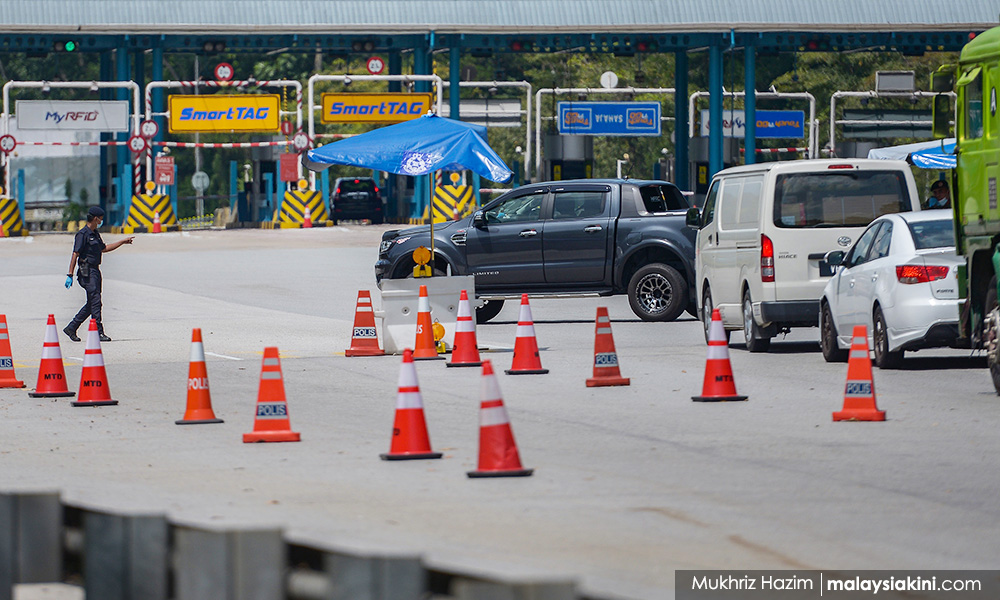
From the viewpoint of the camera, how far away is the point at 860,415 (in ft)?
40.6

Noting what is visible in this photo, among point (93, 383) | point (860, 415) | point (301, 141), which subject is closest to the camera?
point (860, 415)

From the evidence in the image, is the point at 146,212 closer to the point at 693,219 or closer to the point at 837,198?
the point at 693,219

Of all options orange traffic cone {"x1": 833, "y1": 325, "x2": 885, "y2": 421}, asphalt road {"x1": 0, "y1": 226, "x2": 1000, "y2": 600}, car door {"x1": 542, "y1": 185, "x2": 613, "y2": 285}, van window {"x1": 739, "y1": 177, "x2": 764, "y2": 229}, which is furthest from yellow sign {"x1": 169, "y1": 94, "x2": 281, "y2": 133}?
orange traffic cone {"x1": 833, "y1": 325, "x2": 885, "y2": 421}

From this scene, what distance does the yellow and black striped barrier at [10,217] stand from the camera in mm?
47188

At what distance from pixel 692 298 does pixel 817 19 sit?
1078 inches

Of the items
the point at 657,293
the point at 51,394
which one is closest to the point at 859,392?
the point at 51,394

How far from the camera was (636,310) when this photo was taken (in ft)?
75.6

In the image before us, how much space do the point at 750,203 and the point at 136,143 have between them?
105 ft

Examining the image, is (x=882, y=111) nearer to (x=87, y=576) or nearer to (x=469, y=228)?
(x=469, y=228)

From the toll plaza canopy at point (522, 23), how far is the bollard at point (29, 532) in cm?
4164

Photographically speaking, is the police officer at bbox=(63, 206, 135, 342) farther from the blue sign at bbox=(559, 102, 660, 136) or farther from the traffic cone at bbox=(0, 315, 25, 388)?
the blue sign at bbox=(559, 102, 660, 136)

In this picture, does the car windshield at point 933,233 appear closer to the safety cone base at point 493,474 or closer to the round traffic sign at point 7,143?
the safety cone base at point 493,474

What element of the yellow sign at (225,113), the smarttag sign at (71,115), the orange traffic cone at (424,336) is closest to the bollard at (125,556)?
the orange traffic cone at (424,336)

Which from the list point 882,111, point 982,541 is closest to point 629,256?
point 982,541
